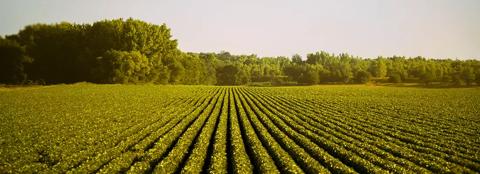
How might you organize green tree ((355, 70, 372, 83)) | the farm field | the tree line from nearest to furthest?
the farm field
the tree line
green tree ((355, 70, 372, 83))

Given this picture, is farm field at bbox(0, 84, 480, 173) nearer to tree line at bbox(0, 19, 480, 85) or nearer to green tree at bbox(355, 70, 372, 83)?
tree line at bbox(0, 19, 480, 85)

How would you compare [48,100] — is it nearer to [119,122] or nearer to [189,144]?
[119,122]

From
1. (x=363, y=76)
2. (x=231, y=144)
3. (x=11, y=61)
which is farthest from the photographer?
(x=363, y=76)

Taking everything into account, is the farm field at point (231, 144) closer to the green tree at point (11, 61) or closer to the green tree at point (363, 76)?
the green tree at point (11, 61)

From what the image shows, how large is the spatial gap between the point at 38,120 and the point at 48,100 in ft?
50.9

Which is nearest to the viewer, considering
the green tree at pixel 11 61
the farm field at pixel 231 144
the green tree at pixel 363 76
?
the farm field at pixel 231 144

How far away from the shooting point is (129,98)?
162 ft

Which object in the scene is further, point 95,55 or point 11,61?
point 95,55

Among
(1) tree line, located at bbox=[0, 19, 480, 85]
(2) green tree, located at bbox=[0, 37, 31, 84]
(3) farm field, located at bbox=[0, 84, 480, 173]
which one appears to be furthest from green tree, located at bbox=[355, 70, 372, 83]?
(2) green tree, located at bbox=[0, 37, 31, 84]

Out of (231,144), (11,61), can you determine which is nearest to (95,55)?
(11,61)

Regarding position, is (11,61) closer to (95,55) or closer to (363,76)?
(95,55)

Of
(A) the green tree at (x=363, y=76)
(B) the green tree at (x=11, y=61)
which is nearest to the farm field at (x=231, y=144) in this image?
(B) the green tree at (x=11, y=61)

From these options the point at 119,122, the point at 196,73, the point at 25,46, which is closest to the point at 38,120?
the point at 119,122

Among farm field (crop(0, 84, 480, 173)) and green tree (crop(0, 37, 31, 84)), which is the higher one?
green tree (crop(0, 37, 31, 84))
